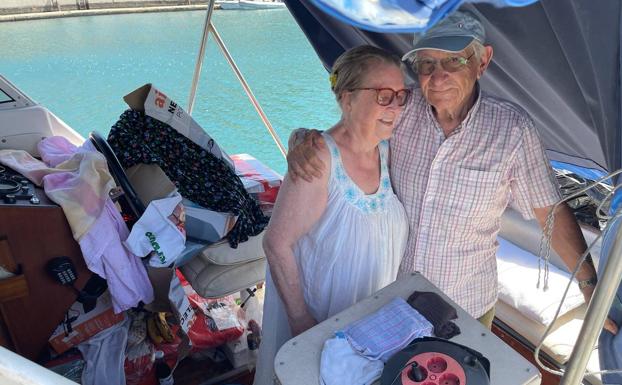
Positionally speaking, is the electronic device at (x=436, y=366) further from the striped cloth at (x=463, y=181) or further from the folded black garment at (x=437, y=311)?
the striped cloth at (x=463, y=181)

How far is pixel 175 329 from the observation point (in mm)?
2127

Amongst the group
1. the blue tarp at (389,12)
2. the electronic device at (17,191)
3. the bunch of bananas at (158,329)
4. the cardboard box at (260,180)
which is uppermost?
the blue tarp at (389,12)

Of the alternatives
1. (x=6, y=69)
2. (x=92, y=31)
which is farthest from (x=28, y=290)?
(x=92, y=31)

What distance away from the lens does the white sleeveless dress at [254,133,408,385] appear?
1.27m

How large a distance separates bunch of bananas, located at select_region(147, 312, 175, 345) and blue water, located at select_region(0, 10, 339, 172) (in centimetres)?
439

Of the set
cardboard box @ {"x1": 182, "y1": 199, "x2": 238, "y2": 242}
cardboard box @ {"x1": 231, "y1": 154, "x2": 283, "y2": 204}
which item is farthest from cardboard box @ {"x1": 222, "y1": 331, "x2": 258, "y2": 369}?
cardboard box @ {"x1": 231, "y1": 154, "x2": 283, "y2": 204}

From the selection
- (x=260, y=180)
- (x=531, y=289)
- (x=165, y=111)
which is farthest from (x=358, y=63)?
(x=531, y=289)

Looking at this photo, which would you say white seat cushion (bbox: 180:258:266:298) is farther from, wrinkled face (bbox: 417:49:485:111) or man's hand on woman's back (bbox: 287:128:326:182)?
wrinkled face (bbox: 417:49:485:111)

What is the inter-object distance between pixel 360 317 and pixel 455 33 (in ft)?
2.40

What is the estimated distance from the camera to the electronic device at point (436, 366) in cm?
76

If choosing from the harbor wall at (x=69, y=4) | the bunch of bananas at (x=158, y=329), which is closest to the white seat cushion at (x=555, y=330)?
the bunch of bananas at (x=158, y=329)

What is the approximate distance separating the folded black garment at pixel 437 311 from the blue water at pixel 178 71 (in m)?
5.19

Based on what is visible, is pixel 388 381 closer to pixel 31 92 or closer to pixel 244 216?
pixel 244 216

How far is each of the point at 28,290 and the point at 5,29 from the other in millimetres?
18649
